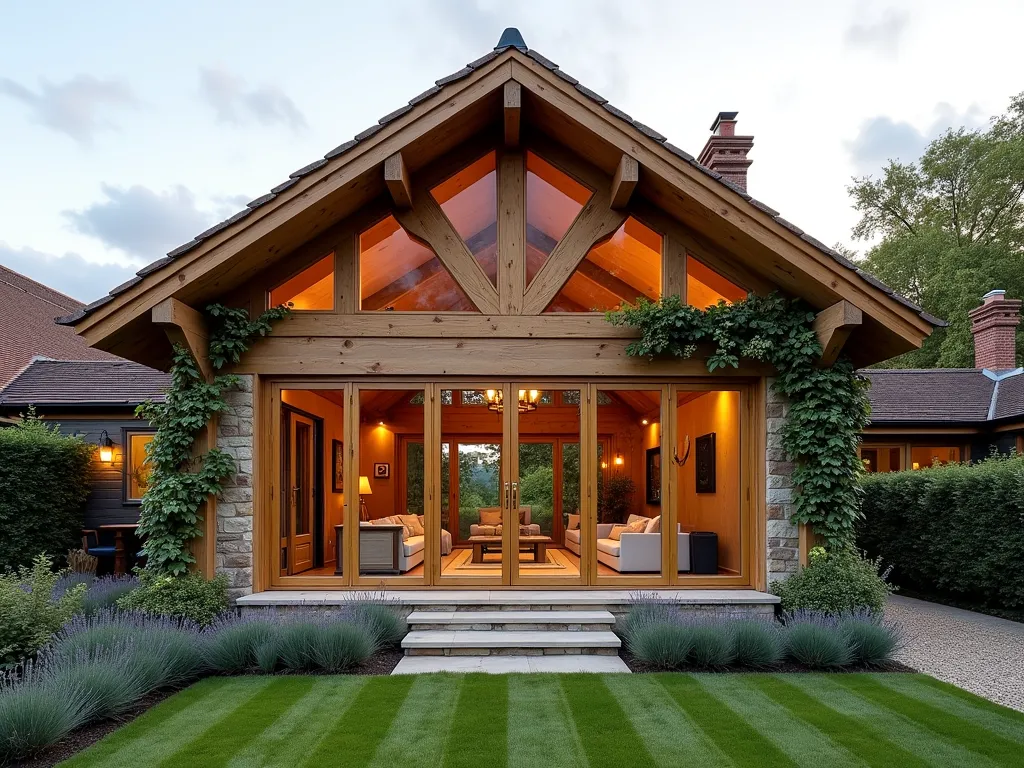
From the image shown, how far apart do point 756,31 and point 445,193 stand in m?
8.07

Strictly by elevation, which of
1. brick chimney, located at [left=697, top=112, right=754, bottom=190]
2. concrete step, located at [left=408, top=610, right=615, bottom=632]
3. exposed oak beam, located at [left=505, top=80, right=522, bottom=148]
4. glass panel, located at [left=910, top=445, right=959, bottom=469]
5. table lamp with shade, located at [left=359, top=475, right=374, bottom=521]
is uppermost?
brick chimney, located at [left=697, top=112, right=754, bottom=190]

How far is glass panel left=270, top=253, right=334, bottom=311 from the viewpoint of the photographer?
7.83 m

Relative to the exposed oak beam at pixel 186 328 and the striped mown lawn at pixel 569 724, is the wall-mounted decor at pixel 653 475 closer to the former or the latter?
the striped mown lawn at pixel 569 724

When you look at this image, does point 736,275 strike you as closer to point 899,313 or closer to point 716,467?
point 899,313

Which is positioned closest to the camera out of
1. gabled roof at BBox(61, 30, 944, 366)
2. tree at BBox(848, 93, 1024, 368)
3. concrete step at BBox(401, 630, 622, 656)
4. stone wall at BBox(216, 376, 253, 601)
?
concrete step at BBox(401, 630, 622, 656)

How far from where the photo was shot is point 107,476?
39.5ft

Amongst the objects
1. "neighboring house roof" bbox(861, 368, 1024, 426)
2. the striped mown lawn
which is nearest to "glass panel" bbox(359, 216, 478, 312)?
the striped mown lawn

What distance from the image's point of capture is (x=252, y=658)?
605 cm

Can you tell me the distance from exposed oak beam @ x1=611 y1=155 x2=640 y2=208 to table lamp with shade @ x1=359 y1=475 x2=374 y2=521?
4.12m

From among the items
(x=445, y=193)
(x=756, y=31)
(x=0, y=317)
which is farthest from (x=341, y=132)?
(x=445, y=193)

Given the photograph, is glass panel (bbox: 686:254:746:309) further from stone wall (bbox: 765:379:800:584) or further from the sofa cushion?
the sofa cushion

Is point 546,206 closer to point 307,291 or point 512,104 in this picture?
point 512,104

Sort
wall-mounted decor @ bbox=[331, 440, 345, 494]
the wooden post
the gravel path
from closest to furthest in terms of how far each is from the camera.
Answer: the gravel path < the wooden post < wall-mounted decor @ bbox=[331, 440, 345, 494]

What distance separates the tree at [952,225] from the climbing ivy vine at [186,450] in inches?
874
